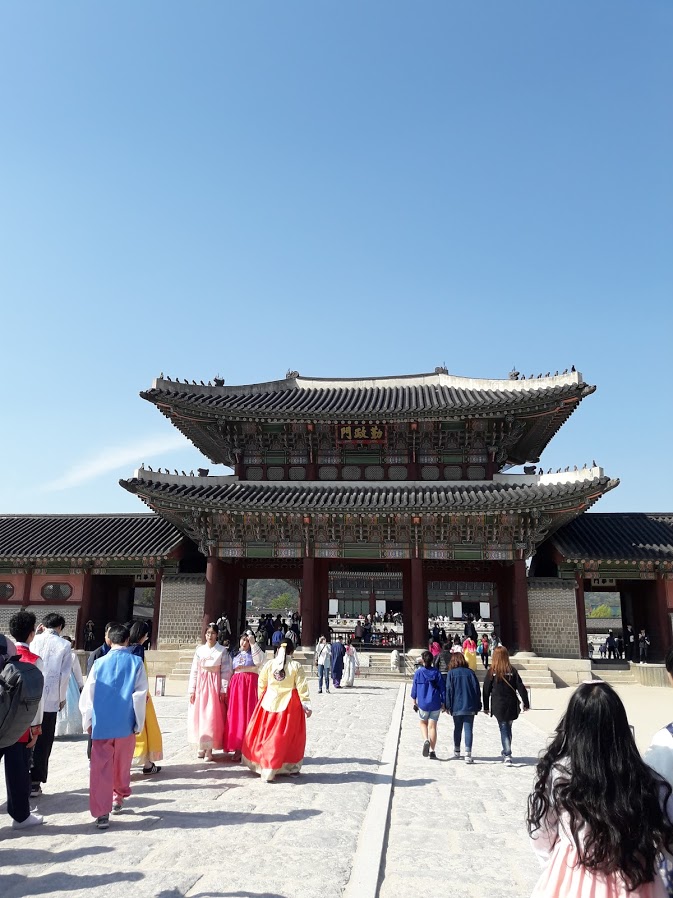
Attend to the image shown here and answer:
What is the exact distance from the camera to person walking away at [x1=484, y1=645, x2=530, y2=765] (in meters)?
8.71

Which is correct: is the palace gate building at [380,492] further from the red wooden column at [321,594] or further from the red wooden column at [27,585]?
the red wooden column at [27,585]

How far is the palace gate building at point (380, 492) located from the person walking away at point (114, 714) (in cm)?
1480

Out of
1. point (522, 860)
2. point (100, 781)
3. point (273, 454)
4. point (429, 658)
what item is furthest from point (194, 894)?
point (273, 454)

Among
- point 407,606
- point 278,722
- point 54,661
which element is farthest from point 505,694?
point 407,606

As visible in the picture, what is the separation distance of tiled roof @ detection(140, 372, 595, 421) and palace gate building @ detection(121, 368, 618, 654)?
0.23 ft

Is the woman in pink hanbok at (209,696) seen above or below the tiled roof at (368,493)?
below

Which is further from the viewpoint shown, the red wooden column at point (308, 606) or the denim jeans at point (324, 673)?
the red wooden column at point (308, 606)

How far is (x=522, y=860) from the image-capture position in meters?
5.09

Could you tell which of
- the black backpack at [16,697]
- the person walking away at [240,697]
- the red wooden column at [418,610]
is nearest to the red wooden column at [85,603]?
the red wooden column at [418,610]

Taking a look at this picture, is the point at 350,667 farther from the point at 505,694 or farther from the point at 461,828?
the point at 461,828

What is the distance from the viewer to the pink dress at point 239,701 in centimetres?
859

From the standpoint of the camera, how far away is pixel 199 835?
5441mm

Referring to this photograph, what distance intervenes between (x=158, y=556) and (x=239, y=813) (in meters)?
17.6

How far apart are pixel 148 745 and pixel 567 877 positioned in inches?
244
